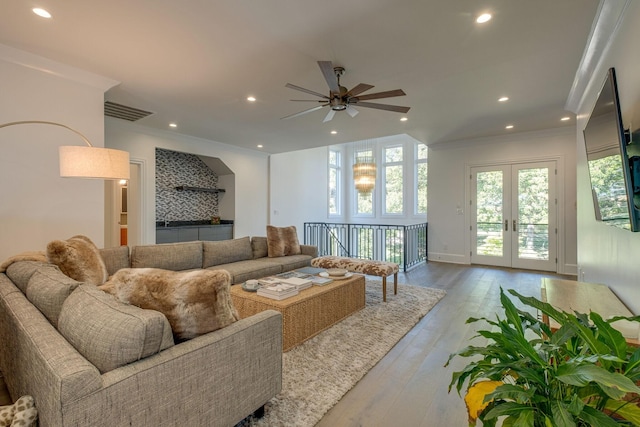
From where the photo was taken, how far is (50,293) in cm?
153

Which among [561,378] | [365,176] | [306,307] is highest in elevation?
[365,176]

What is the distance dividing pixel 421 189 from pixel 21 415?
9.17m

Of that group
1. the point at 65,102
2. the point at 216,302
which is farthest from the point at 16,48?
the point at 216,302

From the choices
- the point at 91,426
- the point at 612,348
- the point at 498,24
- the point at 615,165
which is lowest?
the point at 91,426

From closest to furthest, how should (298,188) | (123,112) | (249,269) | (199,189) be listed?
(249,269), (123,112), (199,189), (298,188)

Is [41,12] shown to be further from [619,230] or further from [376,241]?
[376,241]

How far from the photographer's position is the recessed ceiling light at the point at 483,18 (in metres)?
2.28

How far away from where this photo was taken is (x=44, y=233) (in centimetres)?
312

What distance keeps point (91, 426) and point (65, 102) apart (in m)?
3.49

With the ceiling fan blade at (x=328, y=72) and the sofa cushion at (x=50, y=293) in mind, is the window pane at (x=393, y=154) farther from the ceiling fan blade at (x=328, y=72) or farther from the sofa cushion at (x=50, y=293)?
the sofa cushion at (x=50, y=293)

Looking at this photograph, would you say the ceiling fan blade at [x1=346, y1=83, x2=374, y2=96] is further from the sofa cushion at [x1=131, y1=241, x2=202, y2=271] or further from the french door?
the french door

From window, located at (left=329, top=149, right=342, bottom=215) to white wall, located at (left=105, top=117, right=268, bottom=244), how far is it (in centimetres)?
299

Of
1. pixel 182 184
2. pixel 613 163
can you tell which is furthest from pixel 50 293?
pixel 182 184

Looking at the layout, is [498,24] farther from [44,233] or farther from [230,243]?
[44,233]
